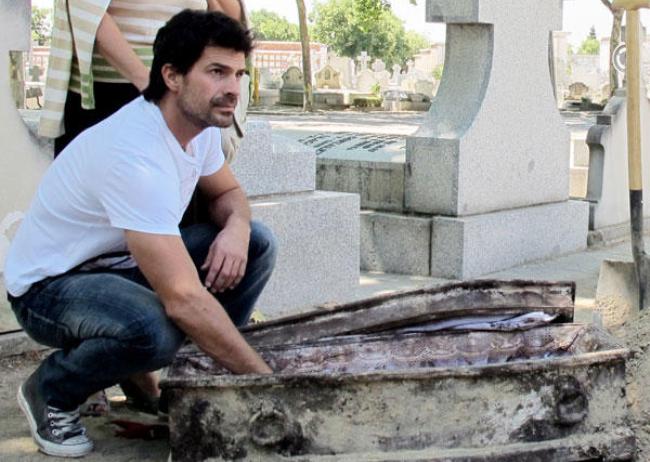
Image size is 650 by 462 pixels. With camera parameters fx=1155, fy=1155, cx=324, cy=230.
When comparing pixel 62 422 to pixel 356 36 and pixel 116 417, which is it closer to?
pixel 116 417

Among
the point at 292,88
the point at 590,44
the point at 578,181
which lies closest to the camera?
the point at 578,181

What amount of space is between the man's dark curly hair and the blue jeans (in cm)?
58

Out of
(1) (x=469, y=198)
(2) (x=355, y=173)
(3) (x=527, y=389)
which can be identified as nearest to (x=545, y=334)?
(3) (x=527, y=389)

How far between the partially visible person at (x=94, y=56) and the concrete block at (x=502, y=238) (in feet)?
9.96

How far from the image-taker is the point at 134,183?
3025 millimetres

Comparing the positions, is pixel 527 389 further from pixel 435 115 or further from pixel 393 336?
pixel 435 115

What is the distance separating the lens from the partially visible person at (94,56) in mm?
3664

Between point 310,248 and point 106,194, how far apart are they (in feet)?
8.68

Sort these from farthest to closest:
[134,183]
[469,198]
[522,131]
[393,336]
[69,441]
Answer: [522,131], [469,198], [393,336], [69,441], [134,183]

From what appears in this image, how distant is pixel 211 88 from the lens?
3.12 m

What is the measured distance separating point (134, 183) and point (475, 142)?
3.96 m

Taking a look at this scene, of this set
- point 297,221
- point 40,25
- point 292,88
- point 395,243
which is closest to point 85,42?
point 297,221

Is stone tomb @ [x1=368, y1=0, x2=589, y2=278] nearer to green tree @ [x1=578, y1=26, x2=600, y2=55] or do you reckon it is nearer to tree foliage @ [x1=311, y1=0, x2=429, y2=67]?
tree foliage @ [x1=311, y1=0, x2=429, y2=67]

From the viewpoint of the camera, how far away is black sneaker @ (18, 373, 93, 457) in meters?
3.35
